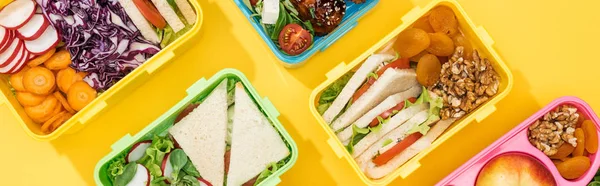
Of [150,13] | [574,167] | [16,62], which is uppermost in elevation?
[16,62]

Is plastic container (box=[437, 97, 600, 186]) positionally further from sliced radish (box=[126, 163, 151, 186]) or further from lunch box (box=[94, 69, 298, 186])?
sliced radish (box=[126, 163, 151, 186])

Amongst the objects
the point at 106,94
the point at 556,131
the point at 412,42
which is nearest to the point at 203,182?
the point at 106,94

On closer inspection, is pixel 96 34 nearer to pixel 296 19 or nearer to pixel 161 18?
pixel 161 18

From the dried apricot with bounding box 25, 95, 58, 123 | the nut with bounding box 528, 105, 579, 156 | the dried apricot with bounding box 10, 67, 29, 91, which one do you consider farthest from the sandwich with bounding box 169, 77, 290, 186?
the nut with bounding box 528, 105, 579, 156

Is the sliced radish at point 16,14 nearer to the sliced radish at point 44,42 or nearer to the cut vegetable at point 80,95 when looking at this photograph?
the sliced radish at point 44,42

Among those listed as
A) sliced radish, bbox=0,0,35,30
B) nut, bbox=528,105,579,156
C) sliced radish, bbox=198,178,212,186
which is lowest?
nut, bbox=528,105,579,156

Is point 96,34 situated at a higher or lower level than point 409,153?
higher
